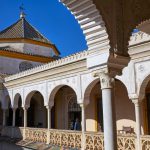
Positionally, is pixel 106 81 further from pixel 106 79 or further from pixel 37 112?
pixel 37 112

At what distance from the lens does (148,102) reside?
1120 cm

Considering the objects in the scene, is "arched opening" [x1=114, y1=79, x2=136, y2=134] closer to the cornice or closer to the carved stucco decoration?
the cornice

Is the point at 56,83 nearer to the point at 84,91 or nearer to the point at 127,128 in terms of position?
the point at 84,91

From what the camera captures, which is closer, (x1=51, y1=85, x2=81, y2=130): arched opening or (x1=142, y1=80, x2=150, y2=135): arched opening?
(x1=142, y1=80, x2=150, y2=135): arched opening

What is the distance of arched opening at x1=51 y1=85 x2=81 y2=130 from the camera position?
15.1 m

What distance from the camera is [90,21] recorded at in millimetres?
4441

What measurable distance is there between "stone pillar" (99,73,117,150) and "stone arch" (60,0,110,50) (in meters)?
0.56

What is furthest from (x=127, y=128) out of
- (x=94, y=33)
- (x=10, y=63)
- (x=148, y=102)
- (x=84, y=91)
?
(x=10, y=63)

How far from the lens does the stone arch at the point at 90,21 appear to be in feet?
14.1

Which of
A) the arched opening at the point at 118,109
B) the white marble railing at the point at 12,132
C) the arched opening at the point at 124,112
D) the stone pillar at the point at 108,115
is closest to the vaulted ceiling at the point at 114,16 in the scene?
the stone pillar at the point at 108,115

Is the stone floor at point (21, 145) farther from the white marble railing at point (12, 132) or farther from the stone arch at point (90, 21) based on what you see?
the stone arch at point (90, 21)

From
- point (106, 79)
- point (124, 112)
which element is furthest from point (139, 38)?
point (106, 79)

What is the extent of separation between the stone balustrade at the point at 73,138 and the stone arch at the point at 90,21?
481 cm

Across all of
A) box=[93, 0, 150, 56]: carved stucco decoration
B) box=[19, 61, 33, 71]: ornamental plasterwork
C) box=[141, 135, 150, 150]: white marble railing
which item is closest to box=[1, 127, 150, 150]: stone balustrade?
box=[141, 135, 150, 150]: white marble railing
